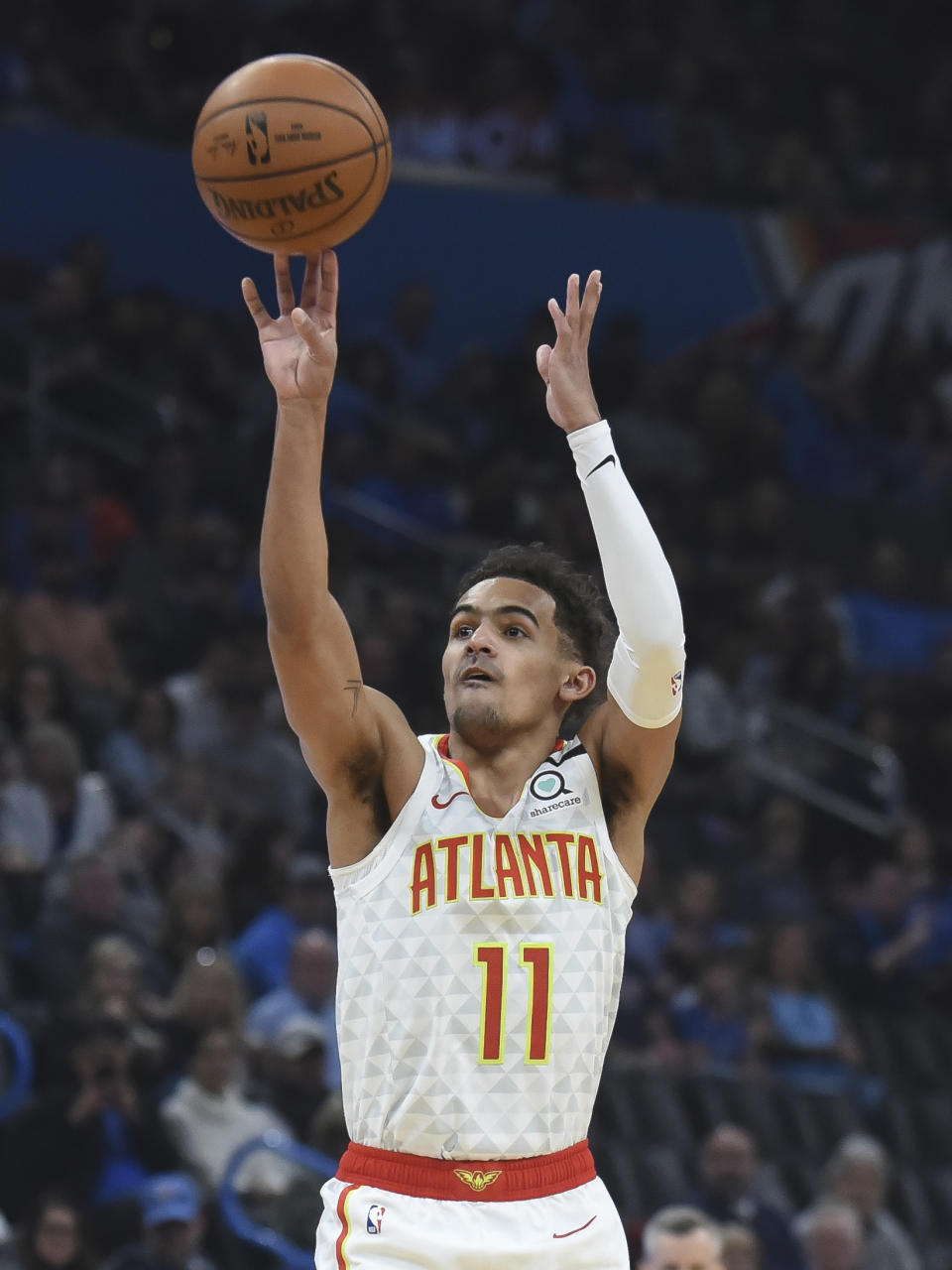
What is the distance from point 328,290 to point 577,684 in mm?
1081

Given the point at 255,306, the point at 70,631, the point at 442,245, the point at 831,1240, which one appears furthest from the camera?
the point at 442,245

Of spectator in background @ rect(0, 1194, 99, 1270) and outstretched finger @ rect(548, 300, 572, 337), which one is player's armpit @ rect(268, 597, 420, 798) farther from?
spectator in background @ rect(0, 1194, 99, 1270)

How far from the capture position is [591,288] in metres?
4.52

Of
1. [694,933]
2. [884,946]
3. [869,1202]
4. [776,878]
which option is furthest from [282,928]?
[884,946]

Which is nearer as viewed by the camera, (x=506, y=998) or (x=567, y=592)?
(x=506, y=998)

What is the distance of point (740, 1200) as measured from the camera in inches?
357

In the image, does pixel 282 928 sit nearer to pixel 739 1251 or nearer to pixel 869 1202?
pixel 739 1251

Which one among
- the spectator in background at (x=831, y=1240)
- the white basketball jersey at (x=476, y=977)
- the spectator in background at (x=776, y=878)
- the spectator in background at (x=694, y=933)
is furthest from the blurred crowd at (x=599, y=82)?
the white basketball jersey at (x=476, y=977)

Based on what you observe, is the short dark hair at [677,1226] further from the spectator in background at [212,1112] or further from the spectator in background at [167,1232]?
the spectator in background at [212,1112]

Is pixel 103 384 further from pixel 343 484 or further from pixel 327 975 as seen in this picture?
pixel 327 975

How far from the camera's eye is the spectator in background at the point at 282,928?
9.41 metres

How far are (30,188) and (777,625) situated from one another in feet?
19.1

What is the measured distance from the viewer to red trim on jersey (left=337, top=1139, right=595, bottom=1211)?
13.8ft

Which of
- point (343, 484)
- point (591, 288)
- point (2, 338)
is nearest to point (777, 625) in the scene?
point (343, 484)
